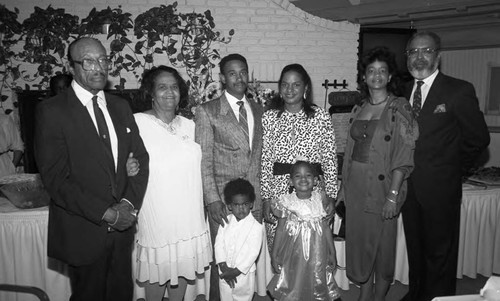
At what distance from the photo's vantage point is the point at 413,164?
2.62 metres

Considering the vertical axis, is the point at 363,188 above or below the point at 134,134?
below

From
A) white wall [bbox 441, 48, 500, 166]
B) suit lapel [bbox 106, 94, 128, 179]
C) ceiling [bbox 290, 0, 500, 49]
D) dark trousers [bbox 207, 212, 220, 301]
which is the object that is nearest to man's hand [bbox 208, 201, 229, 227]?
dark trousers [bbox 207, 212, 220, 301]

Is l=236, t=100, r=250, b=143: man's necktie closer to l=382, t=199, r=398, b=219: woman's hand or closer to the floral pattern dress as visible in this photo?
the floral pattern dress

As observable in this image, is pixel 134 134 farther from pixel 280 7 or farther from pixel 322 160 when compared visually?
pixel 280 7

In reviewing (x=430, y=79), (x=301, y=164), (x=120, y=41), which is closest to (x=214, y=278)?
(x=301, y=164)

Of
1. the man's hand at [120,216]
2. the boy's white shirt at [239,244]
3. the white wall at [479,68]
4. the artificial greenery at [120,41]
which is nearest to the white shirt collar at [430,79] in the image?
the boy's white shirt at [239,244]

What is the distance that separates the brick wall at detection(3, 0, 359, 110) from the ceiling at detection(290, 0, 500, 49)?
0.65 ft

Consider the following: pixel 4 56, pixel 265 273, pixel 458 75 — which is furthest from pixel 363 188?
pixel 458 75

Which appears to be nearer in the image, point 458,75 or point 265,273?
point 265,273

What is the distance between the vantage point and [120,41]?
486 cm

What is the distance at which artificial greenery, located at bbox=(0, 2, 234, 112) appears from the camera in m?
4.74

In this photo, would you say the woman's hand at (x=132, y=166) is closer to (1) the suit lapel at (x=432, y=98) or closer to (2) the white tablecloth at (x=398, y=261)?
(2) the white tablecloth at (x=398, y=261)

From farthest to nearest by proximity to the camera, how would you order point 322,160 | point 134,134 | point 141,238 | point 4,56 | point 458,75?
point 458,75 → point 4,56 → point 322,160 → point 141,238 → point 134,134

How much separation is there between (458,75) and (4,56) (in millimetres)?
6716
